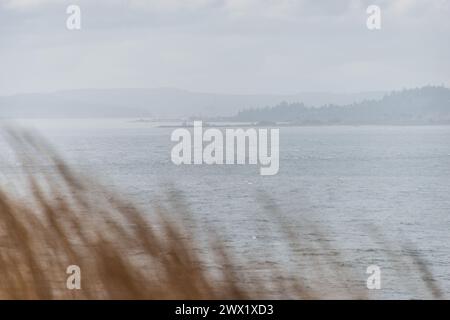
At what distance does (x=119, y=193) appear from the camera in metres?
1.49

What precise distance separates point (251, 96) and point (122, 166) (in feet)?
35.8

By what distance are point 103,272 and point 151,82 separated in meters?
48.9

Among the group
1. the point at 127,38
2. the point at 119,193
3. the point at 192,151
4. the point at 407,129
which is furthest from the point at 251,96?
the point at 119,193

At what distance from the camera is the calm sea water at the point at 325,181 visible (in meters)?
23.6

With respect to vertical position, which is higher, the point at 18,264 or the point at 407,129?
the point at 18,264

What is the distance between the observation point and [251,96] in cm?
4712

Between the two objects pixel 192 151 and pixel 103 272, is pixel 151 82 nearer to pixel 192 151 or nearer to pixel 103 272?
pixel 192 151

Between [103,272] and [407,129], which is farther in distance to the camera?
[407,129]

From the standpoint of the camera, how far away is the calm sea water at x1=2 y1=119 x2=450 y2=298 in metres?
23.6

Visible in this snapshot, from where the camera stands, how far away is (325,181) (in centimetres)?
3691

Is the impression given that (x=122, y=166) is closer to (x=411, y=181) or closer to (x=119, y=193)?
(x=411, y=181)
